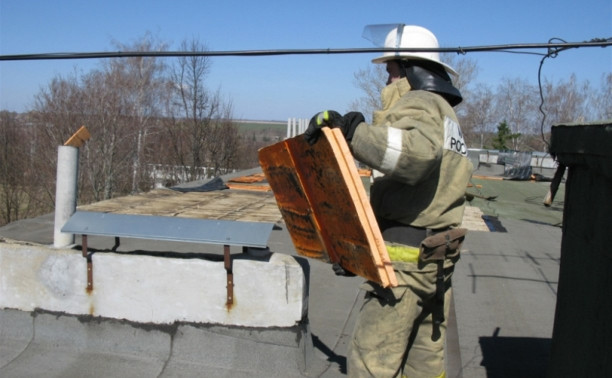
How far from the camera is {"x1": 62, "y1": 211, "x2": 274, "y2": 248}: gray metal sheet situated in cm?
395

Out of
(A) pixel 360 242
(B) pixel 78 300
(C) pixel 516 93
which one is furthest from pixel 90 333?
(C) pixel 516 93

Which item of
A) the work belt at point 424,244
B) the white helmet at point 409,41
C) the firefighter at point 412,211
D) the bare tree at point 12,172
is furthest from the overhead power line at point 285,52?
the bare tree at point 12,172

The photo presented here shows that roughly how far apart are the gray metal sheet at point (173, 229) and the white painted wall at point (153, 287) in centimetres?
15

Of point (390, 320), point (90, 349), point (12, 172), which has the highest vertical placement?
point (390, 320)

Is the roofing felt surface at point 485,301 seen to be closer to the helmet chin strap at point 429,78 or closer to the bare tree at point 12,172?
the helmet chin strap at point 429,78

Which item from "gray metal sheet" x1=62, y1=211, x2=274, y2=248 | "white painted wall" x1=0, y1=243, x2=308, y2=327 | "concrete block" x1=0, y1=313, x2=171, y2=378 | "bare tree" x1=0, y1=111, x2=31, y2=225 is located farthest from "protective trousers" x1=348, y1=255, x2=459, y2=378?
"bare tree" x1=0, y1=111, x2=31, y2=225

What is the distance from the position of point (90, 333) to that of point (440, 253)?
2.67m

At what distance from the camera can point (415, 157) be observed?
2461 millimetres

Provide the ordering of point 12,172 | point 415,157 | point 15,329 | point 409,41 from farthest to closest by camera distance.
→ point 12,172 < point 15,329 < point 409,41 < point 415,157

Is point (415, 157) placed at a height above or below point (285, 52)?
below

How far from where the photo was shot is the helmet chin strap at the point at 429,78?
115 inches

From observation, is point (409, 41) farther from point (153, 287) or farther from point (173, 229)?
point (153, 287)

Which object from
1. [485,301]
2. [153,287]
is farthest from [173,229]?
[485,301]

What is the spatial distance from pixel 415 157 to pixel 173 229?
2.21 m
